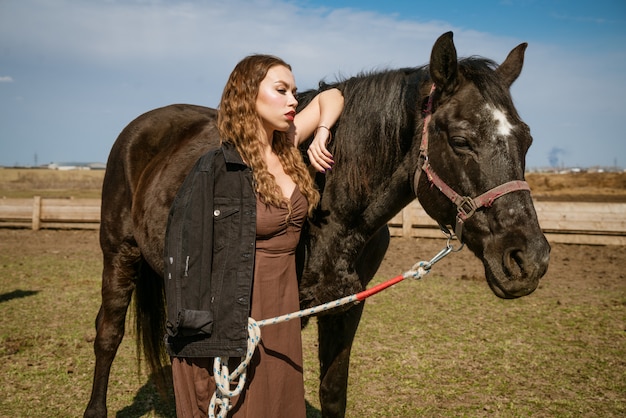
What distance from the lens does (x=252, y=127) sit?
6.80 feet

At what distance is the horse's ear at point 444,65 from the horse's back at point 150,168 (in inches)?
59.6

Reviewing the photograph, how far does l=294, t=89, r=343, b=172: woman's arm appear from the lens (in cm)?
229

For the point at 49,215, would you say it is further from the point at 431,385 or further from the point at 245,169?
the point at 245,169

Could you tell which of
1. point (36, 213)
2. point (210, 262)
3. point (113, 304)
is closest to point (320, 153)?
point (210, 262)

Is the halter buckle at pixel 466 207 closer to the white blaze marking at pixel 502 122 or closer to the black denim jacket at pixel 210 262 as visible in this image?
the white blaze marking at pixel 502 122

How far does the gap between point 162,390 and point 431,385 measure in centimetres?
223

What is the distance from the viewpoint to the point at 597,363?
4.75m

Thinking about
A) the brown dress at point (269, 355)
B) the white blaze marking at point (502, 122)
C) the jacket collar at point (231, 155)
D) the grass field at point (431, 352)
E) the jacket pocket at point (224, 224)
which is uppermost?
the white blaze marking at point (502, 122)

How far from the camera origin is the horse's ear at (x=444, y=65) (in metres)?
2.04

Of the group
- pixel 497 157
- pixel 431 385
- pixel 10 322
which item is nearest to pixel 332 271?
pixel 497 157

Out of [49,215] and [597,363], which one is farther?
[49,215]

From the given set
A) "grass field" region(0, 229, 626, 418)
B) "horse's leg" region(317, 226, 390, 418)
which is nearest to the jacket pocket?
"horse's leg" region(317, 226, 390, 418)

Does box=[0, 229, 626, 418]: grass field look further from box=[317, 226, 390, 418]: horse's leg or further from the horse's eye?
the horse's eye

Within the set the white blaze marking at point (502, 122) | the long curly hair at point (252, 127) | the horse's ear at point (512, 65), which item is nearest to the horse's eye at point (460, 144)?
the white blaze marking at point (502, 122)
